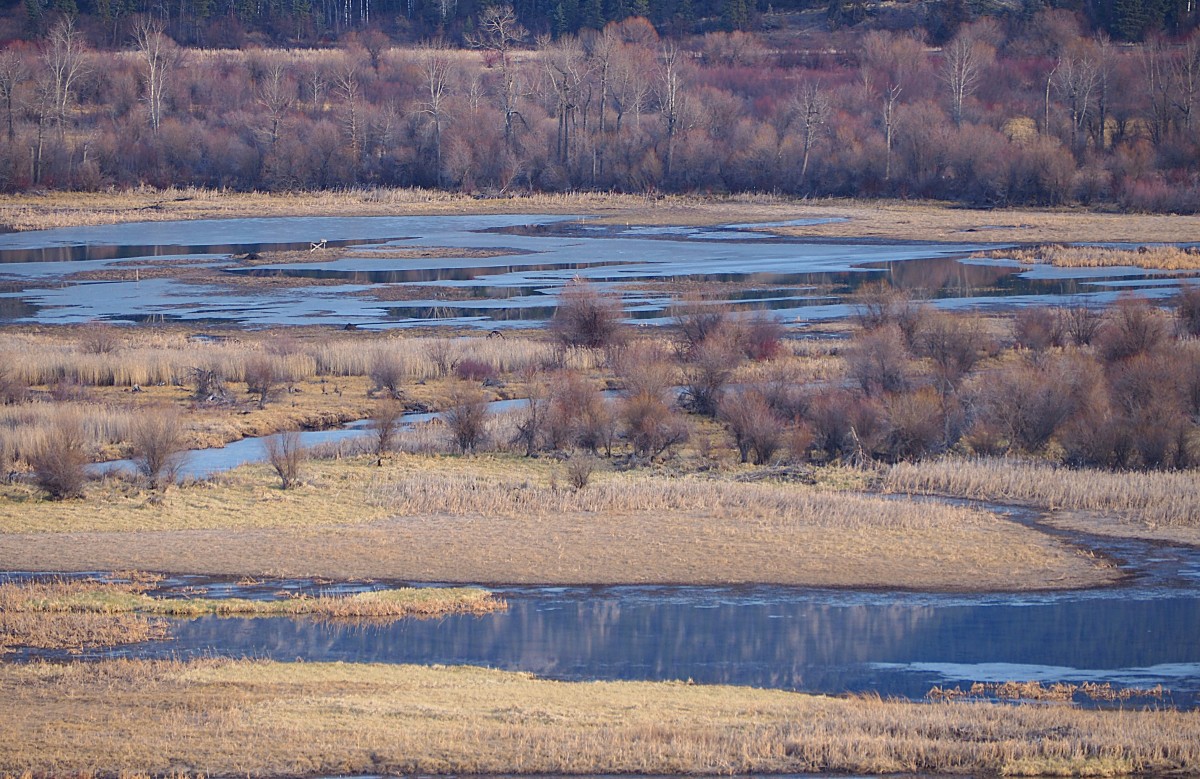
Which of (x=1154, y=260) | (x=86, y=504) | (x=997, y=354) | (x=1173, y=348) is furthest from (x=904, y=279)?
(x=86, y=504)

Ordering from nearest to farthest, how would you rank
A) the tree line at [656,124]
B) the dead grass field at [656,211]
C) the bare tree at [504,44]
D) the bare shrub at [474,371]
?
the bare shrub at [474,371] → the dead grass field at [656,211] → the tree line at [656,124] → the bare tree at [504,44]

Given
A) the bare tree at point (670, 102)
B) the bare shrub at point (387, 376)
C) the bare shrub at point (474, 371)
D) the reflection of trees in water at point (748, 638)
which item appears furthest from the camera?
the bare tree at point (670, 102)

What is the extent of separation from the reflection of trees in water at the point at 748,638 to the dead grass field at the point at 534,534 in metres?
1.22

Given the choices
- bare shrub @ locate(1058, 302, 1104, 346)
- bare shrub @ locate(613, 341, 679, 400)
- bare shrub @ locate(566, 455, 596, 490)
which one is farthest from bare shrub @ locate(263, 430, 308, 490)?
bare shrub @ locate(1058, 302, 1104, 346)

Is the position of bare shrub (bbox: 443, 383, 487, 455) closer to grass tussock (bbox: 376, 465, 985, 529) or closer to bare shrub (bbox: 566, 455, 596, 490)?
grass tussock (bbox: 376, 465, 985, 529)

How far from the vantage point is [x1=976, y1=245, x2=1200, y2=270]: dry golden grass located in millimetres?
55812

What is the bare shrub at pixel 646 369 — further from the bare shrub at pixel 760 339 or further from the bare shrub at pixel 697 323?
the bare shrub at pixel 760 339

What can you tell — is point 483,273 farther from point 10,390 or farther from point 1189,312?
point 10,390

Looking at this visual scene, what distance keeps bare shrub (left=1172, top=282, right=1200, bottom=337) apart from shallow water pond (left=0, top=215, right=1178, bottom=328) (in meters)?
7.17

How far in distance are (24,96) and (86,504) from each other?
91.4m

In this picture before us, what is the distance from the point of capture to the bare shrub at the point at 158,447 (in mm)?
23672

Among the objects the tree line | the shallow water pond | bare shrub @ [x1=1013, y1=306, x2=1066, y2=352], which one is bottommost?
the shallow water pond

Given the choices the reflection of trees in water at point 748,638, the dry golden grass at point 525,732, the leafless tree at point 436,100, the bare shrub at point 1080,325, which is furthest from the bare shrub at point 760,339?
the leafless tree at point 436,100

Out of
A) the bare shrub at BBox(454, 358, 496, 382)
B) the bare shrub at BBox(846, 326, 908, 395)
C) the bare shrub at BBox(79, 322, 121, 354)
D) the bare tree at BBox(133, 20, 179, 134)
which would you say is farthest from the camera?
the bare tree at BBox(133, 20, 179, 134)
